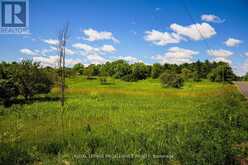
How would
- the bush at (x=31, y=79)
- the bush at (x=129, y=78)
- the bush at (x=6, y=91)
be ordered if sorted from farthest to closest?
the bush at (x=129, y=78) < the bush at (x=31, y=79) < the bush at (x=6, y=91)

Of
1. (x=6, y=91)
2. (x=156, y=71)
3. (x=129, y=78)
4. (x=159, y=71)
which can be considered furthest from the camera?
(x=159, y=71)

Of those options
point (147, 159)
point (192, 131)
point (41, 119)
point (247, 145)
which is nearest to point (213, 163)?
point (147, 159)

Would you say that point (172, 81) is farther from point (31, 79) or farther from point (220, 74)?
point (31, 79)

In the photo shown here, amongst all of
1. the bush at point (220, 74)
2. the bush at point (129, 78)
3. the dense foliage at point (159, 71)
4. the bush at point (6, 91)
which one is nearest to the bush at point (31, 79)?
the bush at point (6, 91)

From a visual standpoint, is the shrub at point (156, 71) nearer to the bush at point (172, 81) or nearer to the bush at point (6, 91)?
the bush at point (172, 81)

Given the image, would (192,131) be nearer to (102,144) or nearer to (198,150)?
(198,150)

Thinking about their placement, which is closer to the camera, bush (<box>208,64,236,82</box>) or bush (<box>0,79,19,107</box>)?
bush (<box>0,79,19,107</box>)

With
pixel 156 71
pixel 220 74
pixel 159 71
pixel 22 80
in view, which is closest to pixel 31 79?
pixel 22 80

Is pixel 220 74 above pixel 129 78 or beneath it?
above

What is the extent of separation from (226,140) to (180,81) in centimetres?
4034

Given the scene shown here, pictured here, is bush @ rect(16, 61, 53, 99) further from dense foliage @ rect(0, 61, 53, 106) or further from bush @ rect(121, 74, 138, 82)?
bush @ rect(121, 74, 138, 82)

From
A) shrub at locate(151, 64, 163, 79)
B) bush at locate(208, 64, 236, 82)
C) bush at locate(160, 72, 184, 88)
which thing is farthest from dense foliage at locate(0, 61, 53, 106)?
shrub at locate(151, 64, 163, 79)

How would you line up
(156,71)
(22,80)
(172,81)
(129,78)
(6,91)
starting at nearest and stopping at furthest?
(6,91) < (22,80) < (172,81) < (129,78) < (156,71)

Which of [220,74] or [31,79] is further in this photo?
[220,74]
